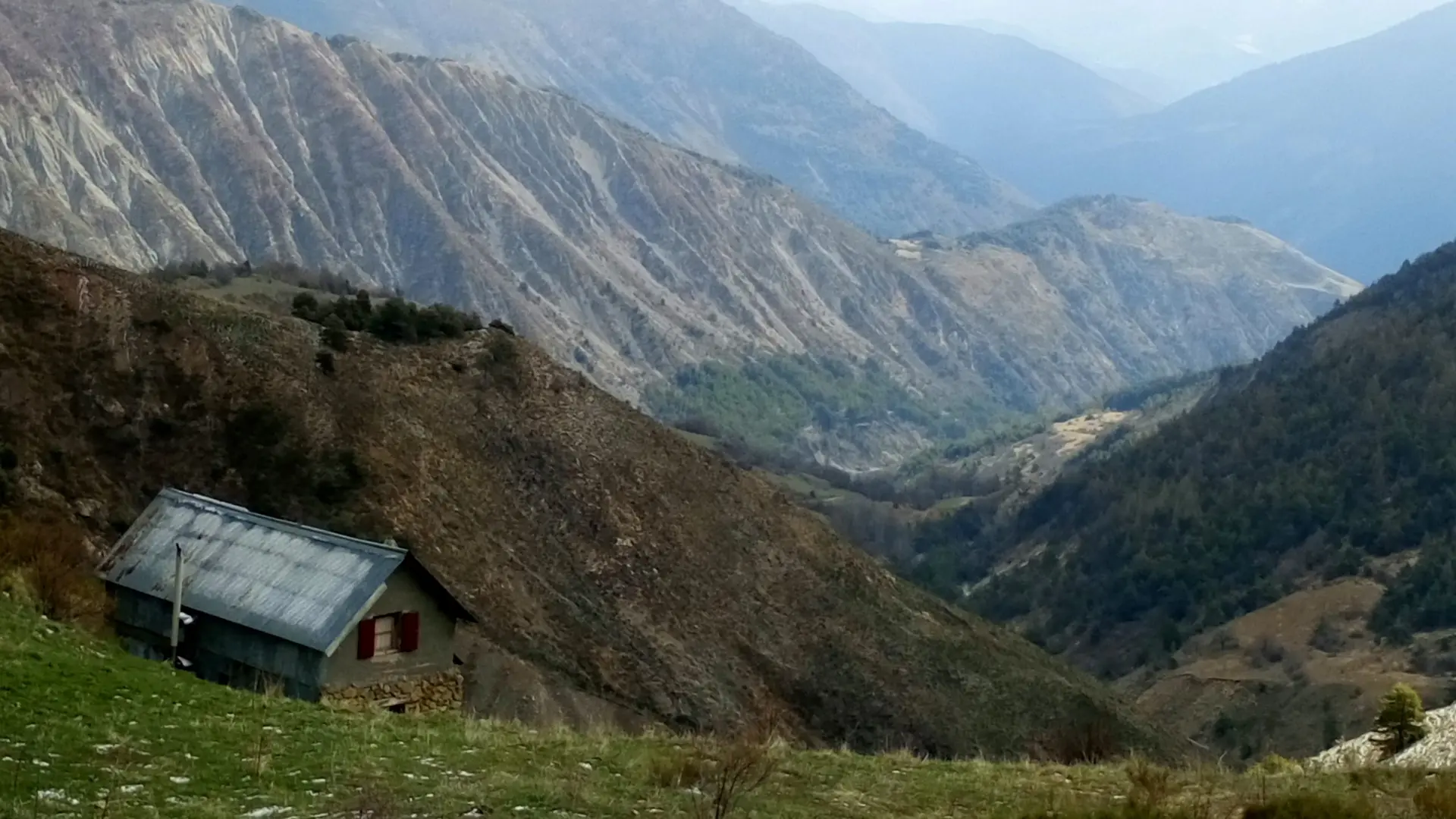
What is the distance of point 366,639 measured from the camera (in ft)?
81.6

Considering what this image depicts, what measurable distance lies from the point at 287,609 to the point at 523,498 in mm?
21138

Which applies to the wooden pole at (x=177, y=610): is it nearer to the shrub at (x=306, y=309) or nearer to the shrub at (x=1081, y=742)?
the shrub at (x=1081, y=742)

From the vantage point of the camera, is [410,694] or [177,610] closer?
[177,610]

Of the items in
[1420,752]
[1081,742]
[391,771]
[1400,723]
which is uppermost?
[391,771]

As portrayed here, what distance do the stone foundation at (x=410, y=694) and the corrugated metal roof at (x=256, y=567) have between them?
3.71 ft

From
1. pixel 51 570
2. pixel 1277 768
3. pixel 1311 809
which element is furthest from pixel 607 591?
pixel 1311 809

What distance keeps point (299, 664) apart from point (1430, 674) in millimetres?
65334

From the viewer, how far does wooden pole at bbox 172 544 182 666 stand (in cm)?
2494

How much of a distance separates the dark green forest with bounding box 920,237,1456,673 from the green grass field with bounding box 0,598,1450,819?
72642mm

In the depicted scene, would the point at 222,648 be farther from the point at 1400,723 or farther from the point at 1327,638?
the point at 1327,638

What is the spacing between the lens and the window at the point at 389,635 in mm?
24844

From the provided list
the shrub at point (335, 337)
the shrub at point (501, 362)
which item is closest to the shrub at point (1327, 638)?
the shrub at point (501, 362)

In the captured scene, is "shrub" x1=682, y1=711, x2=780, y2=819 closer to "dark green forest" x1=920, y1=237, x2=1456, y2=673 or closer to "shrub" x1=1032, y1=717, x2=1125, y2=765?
"shrub" x1=1032, y1=717, x2=1125, y2=765

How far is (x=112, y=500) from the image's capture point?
117 feet
